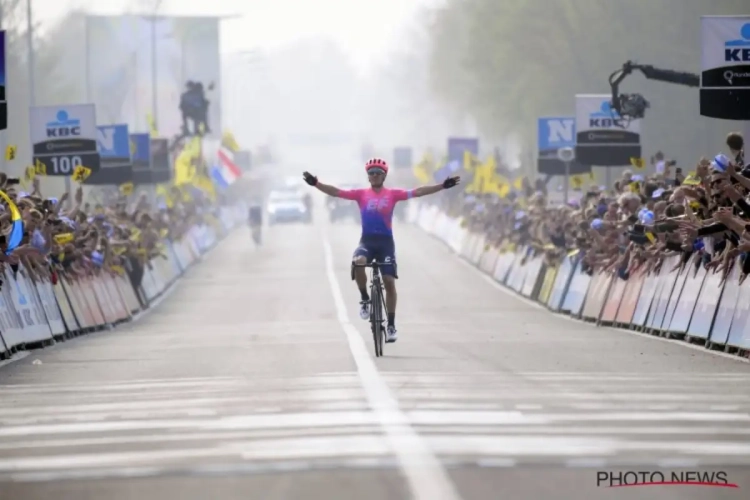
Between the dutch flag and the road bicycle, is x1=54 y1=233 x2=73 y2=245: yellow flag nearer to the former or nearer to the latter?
the road bicycle

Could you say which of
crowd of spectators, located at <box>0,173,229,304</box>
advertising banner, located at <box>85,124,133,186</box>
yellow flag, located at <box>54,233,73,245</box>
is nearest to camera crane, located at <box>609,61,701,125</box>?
crowd of spectators, located at <box>0,173,229,304</box>

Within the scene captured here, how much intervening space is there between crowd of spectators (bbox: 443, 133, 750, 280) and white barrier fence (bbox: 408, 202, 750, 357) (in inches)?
8.3

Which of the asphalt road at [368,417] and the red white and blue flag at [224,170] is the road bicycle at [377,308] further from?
the red white and blue flag at [224,170]

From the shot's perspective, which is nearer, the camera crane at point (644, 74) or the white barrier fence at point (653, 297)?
the white barrier fence at point (653, 297)

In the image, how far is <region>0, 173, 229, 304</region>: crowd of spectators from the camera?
22659 millimetres

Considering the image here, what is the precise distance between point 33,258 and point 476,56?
5821 centimetres

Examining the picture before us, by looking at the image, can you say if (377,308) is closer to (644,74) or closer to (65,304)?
(65,304)

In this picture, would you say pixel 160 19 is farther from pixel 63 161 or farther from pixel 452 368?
pixel 452 368

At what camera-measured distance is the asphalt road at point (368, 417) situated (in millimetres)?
9680

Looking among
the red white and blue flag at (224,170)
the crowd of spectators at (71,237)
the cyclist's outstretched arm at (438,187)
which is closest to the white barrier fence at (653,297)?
the cyclist's outstretched arm at (438,187)

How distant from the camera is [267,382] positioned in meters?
16.0
